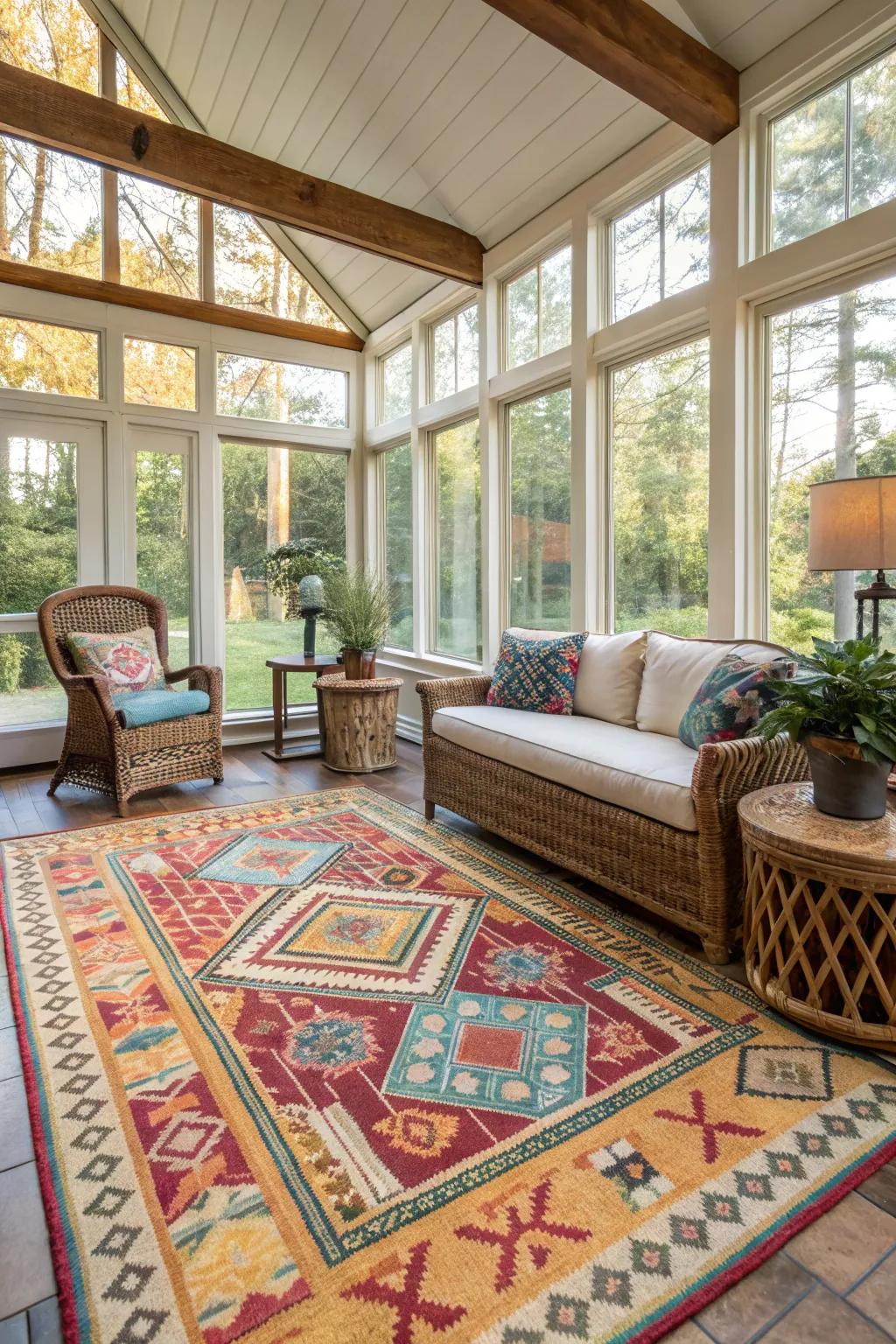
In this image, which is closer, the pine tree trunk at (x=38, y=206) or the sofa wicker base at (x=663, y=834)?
the sofa wicker base at (x=663, y=834)

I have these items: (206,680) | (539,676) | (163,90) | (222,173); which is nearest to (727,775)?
(539,676)

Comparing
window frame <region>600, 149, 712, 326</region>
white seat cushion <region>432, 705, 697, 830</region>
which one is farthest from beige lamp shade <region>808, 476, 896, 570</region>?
window frame <region>600, 149, 712, 326</region>

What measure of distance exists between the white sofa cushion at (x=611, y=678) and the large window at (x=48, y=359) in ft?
11.8

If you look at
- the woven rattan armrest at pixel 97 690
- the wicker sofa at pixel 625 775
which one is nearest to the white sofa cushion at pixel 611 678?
the wicker sofa at pixel 625 775

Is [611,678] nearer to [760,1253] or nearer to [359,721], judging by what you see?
[359,721]

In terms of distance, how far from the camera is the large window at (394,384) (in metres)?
5.45

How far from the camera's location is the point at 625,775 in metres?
2.45

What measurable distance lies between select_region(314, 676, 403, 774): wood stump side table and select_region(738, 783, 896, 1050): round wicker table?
2.75 m

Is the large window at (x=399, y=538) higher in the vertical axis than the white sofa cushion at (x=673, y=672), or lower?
higher

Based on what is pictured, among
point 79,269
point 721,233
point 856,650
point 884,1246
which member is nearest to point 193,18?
point 79,269

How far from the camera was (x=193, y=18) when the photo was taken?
167 inches

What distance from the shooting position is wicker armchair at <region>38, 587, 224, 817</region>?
3.78 metres

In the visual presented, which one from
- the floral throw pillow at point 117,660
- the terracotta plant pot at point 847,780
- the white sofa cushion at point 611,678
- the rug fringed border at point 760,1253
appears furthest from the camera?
the floral throw pillow at point 117,660

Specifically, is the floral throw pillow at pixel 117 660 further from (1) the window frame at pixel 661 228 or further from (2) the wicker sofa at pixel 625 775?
(1) the window frame at pixel 661 228
